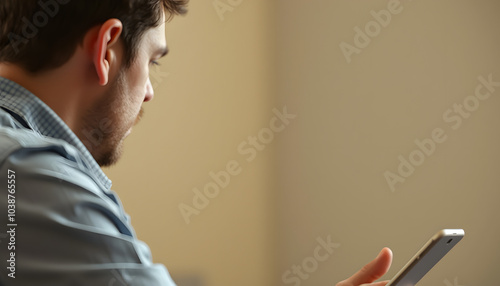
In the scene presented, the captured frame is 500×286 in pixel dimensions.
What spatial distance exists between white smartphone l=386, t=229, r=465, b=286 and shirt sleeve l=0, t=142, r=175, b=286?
38 cm

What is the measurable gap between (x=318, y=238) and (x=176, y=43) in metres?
0.94

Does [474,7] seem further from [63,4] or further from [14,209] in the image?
[14,209]

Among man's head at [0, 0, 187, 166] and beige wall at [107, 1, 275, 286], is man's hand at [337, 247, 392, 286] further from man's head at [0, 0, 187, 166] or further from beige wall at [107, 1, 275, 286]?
beige wall at [107, 1, 275, 286]

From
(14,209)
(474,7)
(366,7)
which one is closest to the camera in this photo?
(14,209)

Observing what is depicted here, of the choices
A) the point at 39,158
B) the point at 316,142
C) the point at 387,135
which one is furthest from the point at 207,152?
the point at 39,158

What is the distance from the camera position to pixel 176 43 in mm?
2361

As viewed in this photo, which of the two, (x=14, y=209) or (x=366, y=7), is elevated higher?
(x=366, y=7)

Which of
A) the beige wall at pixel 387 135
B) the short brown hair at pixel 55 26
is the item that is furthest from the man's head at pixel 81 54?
the beige wall at pixel 387 135

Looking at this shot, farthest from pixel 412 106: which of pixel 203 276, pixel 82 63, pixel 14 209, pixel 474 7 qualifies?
pixel 14 209

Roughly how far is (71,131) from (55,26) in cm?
16

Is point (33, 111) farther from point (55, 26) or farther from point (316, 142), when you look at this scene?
point (316, 142)

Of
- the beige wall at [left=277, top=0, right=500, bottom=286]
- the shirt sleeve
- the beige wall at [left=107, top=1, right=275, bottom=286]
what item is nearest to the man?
the shirt sleeve

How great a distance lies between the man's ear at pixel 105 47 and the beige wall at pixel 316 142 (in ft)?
4.90

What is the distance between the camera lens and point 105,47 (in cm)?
74
